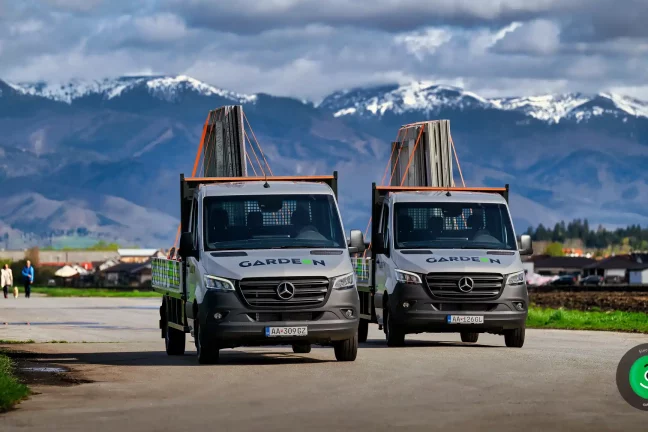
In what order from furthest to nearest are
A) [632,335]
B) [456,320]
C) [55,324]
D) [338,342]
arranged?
[55,324]
[632,335]
[456,320]
[338,342]

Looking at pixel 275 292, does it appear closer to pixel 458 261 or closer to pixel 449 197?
pixel 458 261

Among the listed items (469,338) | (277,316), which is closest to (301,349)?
(277,316)

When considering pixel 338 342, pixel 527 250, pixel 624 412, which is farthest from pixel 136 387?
pixel 527 250

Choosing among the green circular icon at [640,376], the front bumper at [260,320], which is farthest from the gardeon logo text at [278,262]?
the green circular icon at [640,376]

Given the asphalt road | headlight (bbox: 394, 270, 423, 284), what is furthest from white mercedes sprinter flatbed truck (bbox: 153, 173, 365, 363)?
headlight (bbox: 394, 270, 423, 284)

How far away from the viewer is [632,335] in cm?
2878

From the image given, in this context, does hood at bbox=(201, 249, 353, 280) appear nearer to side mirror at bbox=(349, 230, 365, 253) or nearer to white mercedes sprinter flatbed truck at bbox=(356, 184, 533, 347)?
side mirror at bbox=(349, 230, 365, 253)

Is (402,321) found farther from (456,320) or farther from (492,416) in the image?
(492,416)

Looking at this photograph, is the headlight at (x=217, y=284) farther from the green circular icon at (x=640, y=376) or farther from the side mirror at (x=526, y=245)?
the green circular icon at (x=640, y=376)

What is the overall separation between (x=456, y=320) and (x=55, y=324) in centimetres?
1605

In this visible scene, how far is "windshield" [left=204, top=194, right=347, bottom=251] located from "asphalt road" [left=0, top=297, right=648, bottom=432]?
1704 mm

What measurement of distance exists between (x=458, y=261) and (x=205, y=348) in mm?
5036

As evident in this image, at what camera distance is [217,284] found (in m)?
19.4

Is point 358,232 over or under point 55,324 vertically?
over
